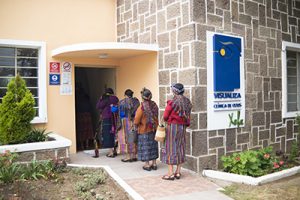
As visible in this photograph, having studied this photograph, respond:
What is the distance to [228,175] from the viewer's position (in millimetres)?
5922

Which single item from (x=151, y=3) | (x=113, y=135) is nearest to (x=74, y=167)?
(x=113, y=135)

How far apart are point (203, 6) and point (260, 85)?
2.42m

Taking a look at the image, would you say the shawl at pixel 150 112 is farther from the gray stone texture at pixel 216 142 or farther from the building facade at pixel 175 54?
the gray stone texture at pixel 216 142

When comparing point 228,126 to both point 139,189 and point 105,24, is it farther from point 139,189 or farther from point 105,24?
point 105,24

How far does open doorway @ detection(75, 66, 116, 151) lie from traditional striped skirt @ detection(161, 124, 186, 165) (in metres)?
3.51

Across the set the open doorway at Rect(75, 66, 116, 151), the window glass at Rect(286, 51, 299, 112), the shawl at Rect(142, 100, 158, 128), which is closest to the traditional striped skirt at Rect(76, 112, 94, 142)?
the open doorway at Rect(75, 66, 116, 151)

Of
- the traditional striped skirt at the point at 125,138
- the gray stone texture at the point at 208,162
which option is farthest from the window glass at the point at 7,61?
the gray stone texture at the point at 208,162

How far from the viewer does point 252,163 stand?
6.04m

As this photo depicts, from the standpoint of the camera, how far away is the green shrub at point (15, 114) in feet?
20.4

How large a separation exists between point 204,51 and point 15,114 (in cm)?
399

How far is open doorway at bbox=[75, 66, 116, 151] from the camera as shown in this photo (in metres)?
9.16

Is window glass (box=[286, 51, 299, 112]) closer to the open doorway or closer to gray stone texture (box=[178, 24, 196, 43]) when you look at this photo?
gray stone texture (box=[178, 24, 196, 43])

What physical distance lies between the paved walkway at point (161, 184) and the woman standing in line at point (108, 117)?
2.46ft

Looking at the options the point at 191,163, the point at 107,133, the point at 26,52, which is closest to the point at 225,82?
the point at 191,163
